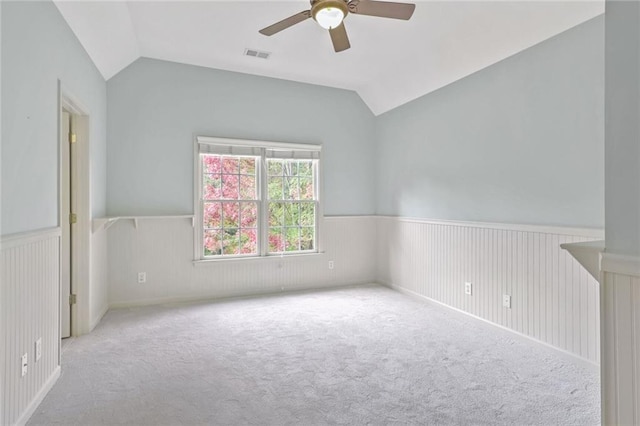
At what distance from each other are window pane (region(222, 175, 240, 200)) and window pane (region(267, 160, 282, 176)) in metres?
0.46

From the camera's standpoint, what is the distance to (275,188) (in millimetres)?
4953

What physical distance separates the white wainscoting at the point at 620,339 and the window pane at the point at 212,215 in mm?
4077

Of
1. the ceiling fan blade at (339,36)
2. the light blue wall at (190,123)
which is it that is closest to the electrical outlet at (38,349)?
the light blue wall at (190,123)

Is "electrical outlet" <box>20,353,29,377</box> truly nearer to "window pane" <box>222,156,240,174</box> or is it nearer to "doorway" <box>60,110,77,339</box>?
"doorway" <box>60,110,77,339</box>

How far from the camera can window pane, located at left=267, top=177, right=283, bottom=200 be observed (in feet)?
16.1

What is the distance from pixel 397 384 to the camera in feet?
7.88

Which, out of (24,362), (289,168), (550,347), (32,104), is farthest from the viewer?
(289,168)

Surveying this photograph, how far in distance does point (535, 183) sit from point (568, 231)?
0.51m

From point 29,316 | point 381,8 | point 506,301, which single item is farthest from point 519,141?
point 29,316

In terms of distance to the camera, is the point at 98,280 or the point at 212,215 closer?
the point at 98,280

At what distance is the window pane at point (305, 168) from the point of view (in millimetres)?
5113

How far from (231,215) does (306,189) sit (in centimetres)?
114

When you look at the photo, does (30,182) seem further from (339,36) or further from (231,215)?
(231,215)

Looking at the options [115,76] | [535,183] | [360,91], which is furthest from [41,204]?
[360,91]
